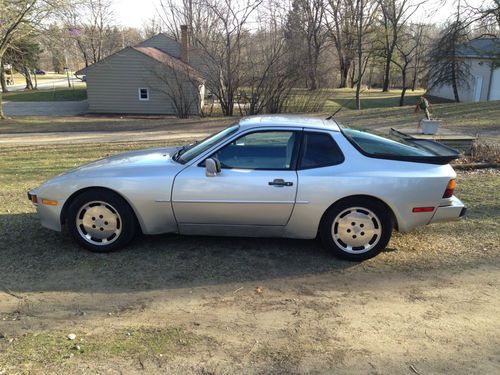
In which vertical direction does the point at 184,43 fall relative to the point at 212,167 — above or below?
above

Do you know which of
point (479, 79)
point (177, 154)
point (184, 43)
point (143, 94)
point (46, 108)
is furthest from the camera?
point (479, 79)

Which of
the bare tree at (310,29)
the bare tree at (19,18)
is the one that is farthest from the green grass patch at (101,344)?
the bare tree at (310,29)

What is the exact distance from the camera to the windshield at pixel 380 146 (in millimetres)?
4473

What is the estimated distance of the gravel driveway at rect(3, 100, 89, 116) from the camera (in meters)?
34.1

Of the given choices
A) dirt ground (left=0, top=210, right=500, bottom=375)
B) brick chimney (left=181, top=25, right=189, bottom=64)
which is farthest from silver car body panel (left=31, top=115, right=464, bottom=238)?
brick chimney (left=181, top=25, right=189, bottom=64)

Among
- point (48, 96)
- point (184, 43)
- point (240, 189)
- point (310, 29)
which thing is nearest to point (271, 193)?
point (240, 189)

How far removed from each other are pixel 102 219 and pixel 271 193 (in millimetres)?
1709

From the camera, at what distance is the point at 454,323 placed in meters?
3.35

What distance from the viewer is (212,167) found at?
4234mm

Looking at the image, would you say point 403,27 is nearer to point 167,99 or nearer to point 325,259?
point 167,99

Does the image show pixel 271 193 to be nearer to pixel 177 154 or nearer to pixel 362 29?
pixel 177 154

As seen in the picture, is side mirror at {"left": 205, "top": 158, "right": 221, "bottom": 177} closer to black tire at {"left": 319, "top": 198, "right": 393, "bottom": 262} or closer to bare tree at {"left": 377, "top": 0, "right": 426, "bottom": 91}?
black tire at {"left": 319, "top": 198, "right": 393, "bottom": 262}

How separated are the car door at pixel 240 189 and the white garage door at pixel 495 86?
3707 cm

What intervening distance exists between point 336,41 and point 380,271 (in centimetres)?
5415
